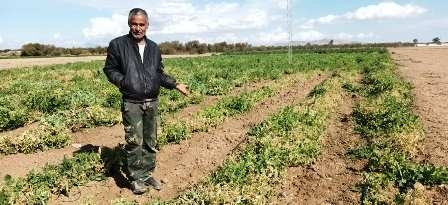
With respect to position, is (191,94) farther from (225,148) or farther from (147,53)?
(147,53)

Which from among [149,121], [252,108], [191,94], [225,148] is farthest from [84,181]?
[191,94]

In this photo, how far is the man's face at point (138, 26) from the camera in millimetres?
6320

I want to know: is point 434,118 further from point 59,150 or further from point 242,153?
point 59,150

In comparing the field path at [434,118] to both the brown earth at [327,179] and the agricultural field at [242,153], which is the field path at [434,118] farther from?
the brown earth at [327,179]

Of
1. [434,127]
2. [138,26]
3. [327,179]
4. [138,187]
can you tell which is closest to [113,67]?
[138,26]

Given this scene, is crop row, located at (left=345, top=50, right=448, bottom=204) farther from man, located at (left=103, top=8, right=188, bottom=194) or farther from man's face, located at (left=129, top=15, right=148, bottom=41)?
man's face, located at (left=129, top=15, right=148, bottom=41)

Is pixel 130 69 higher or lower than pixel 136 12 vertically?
lower

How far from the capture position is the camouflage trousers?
21.6 ft

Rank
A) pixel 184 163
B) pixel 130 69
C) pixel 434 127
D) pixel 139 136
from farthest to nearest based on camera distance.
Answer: pixel 434 127 < pixel 184 163 < pixel 139 136 < pixel 130 69

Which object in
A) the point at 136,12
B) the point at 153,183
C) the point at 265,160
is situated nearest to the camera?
the point at 136,12

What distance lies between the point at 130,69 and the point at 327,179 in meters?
3.34

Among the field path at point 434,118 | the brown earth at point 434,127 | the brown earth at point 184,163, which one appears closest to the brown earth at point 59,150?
the brown earth at point 184,163

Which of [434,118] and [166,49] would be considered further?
[166,49]

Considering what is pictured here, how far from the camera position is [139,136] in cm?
668
